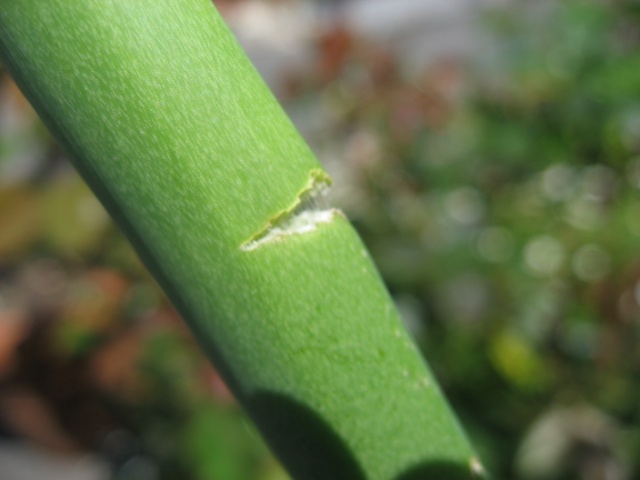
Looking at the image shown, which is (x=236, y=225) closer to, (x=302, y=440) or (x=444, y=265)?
(x=302, y=440)

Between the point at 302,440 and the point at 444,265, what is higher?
the point at 302,440

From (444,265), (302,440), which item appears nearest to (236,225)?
(302,440)

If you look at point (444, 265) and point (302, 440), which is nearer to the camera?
point (302, 440)

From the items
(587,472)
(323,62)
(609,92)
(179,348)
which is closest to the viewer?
(587,472)

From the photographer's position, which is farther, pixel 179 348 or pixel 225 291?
pixel 179 348

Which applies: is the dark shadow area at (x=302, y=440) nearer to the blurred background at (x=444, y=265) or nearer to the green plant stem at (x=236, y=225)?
the green plant stem at (x=236, y=225)

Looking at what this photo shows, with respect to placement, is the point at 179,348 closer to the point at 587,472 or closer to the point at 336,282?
the point at 587,472

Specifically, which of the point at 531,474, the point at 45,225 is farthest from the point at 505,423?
the point at 45,225
